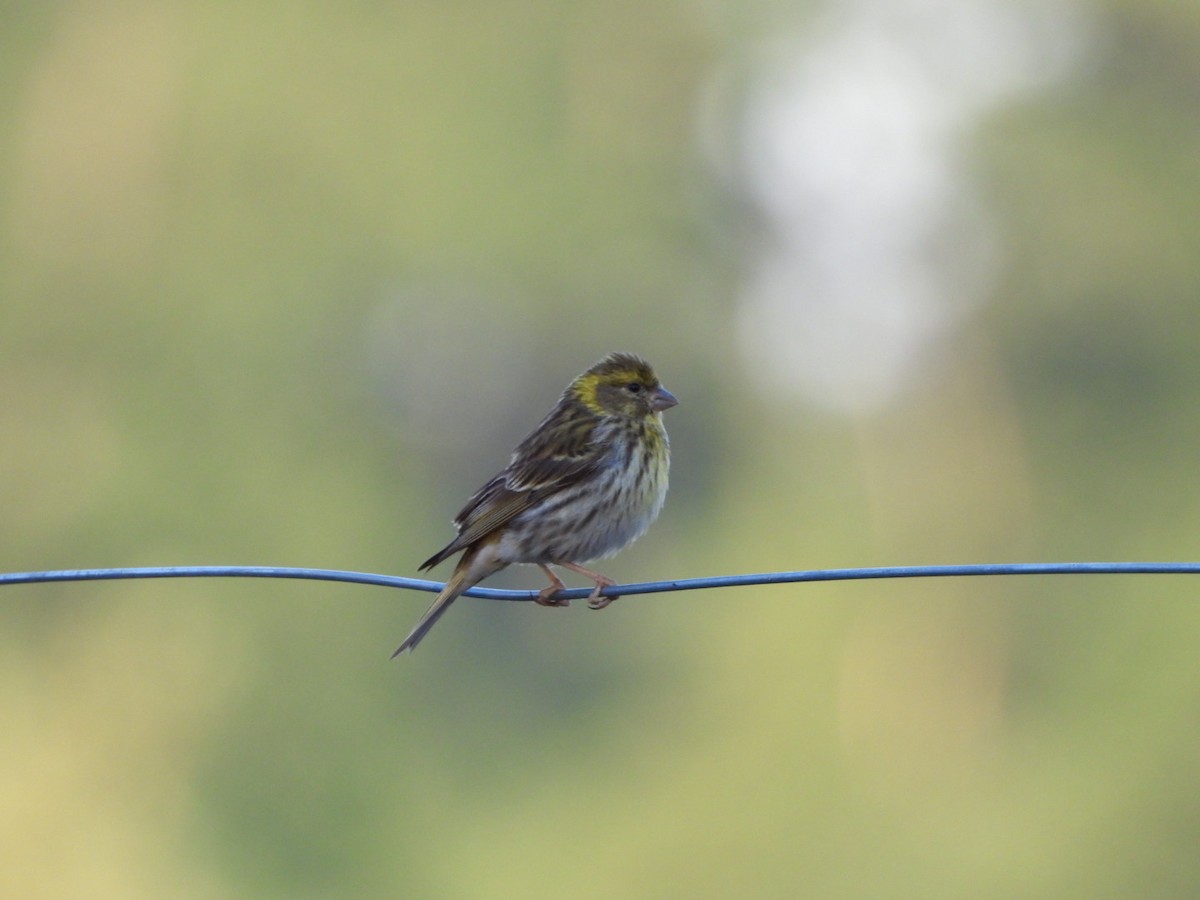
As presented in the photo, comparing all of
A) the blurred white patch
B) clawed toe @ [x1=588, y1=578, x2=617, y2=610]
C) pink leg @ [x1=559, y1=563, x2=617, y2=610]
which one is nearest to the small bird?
pink leg @ [x1=559, y1=563, x2=617, y2=610]

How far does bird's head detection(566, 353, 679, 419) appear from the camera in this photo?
8.72 meters

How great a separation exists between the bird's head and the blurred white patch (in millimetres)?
37905

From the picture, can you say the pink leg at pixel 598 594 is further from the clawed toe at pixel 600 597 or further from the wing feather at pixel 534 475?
the wing feather at pixel 534 475

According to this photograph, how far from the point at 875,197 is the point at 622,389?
42784mm

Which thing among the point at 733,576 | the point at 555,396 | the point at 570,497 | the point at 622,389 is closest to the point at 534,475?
the point at 570,497

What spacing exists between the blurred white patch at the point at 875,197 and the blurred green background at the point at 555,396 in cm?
14

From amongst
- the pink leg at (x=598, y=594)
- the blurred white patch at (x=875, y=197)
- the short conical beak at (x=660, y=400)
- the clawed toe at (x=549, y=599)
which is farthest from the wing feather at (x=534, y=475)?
the blurred white patch at (x=875, y=197)

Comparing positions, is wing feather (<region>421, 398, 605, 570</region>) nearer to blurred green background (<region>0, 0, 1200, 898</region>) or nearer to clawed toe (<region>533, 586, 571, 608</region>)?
clawed toe (<region>533, 586, 571, 608</region>)

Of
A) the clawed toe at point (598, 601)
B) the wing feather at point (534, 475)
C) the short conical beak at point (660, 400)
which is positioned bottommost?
the clawed toe at point (598, 601)

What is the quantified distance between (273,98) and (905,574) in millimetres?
45183

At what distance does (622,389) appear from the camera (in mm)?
8805

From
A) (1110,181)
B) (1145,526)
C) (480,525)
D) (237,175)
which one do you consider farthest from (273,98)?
(480,525)

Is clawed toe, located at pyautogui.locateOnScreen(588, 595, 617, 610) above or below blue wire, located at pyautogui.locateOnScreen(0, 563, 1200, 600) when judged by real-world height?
below

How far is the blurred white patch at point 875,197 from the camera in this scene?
47.1 m
